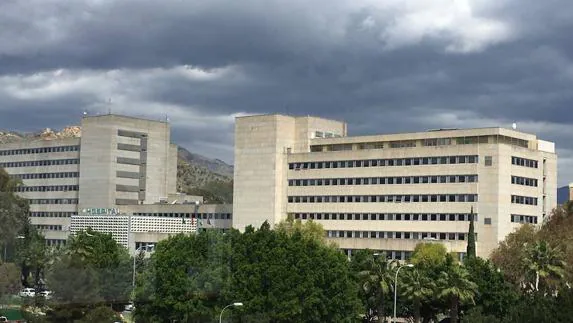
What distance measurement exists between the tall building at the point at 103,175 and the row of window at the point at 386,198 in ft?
86.3

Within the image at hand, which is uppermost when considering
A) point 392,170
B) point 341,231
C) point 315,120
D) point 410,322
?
point 315,120

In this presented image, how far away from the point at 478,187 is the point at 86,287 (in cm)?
6458

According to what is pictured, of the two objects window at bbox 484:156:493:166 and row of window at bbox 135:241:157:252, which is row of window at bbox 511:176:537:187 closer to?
window at bbox 484:156:493:166

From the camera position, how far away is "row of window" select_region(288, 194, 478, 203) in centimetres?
13188

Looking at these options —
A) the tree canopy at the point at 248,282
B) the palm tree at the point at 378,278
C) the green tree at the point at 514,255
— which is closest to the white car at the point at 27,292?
the tree canopy at the point at 248,282

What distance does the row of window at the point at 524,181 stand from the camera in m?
133

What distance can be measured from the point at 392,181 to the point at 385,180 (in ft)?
4.68

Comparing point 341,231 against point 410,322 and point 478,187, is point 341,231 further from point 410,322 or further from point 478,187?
point 410,322

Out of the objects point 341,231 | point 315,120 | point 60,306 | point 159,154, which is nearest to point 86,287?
point 60,306

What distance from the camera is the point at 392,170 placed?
140250 mm

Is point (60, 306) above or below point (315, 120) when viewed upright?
below

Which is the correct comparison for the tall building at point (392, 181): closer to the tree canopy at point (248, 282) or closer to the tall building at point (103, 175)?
the tall building at point (103, 175)

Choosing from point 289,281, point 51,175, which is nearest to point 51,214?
point 51,175

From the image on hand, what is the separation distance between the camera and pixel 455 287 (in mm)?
86938
